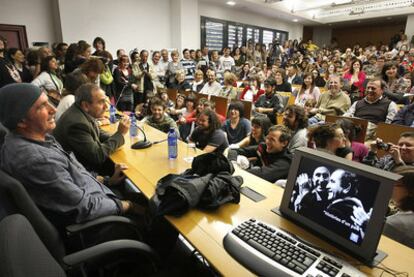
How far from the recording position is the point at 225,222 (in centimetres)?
120

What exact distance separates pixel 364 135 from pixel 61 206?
2773 mm

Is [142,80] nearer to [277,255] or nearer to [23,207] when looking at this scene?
[23,207]

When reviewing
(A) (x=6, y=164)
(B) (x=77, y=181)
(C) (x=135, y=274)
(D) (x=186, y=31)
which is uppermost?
(D) (x=186, y=31)

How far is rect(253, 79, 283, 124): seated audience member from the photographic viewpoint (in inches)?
159

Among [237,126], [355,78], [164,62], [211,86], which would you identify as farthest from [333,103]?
[164,62]

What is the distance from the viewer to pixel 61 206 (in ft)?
3.96

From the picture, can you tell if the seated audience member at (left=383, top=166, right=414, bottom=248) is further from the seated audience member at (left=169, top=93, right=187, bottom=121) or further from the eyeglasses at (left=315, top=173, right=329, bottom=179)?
the seated audience member at (left=169, top=93, right=187, bottom=121)

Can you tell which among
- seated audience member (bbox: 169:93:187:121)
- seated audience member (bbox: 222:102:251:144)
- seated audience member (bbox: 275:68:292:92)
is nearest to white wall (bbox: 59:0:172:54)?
seated audience member (bbox: 169:93:187:121)

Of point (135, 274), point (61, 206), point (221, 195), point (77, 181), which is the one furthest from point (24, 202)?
point (221, 195)

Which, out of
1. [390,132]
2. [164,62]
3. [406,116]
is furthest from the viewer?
[164,62]

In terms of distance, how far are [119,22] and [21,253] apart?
22.5 ft

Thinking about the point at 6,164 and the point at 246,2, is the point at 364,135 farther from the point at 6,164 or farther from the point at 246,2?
the point at 246,2

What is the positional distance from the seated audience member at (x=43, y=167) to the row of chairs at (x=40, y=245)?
0.07m

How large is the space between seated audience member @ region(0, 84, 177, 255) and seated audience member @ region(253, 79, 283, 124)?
9.88 feet
